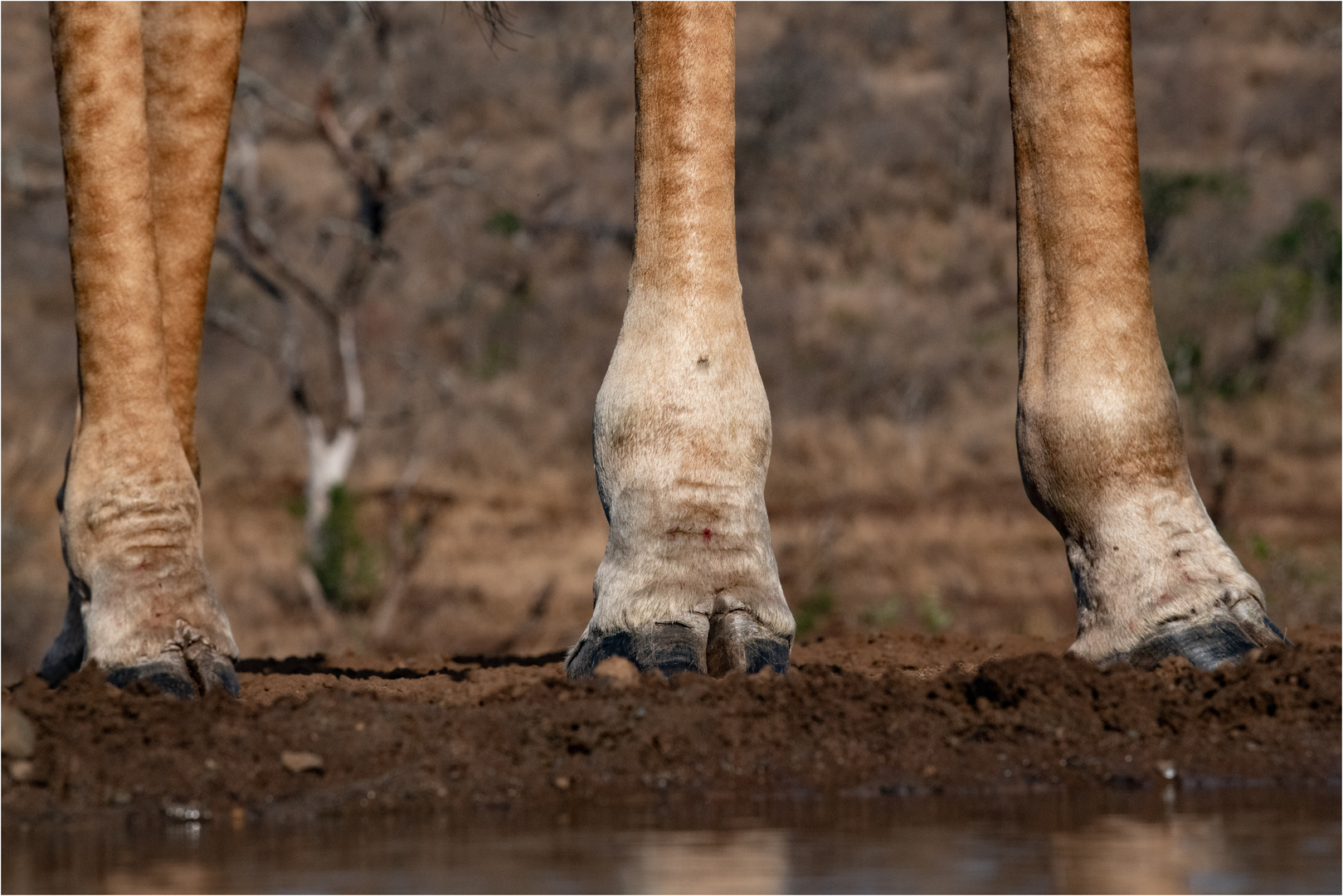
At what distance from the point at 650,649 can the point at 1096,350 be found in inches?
47.2

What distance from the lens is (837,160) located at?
2652 cm

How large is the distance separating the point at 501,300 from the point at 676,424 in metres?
19.3

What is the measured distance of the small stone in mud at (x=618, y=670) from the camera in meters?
3.16

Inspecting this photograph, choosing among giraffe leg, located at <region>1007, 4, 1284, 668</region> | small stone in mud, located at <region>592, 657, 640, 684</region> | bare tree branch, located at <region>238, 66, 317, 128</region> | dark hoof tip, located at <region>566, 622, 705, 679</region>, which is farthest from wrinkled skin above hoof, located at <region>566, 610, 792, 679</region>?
bare tree branch, located at <region>238, 66, 317, 128</region>

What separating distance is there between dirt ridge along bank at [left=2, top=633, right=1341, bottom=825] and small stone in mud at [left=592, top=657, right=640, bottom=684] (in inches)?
0.5

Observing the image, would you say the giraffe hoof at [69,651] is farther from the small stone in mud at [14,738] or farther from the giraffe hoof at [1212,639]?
the giraffe hoof at [1212,639]

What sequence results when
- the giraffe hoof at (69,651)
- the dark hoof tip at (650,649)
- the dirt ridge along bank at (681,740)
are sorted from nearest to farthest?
the dirt ridge along bank at (681,740) < the dark hoof tip at (650,649) < the giraffe hoof at (69,651)

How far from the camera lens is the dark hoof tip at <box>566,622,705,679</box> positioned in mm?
3385

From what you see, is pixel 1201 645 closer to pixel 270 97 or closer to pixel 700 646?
pixel 700 646

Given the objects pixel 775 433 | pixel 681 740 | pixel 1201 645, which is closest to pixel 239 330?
pixel 775 433

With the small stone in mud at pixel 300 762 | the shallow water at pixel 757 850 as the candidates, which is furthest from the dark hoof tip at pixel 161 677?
the shallow water at pixel 757 850

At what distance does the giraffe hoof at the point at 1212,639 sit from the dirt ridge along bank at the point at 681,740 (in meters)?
0.17

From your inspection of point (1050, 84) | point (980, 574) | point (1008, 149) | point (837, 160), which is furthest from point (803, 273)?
point (1050, 84)

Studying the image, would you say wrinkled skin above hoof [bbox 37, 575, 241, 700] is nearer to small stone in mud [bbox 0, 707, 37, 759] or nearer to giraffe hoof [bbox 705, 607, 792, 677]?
small stone in mud [bbox 0, 707, 37, 759]
